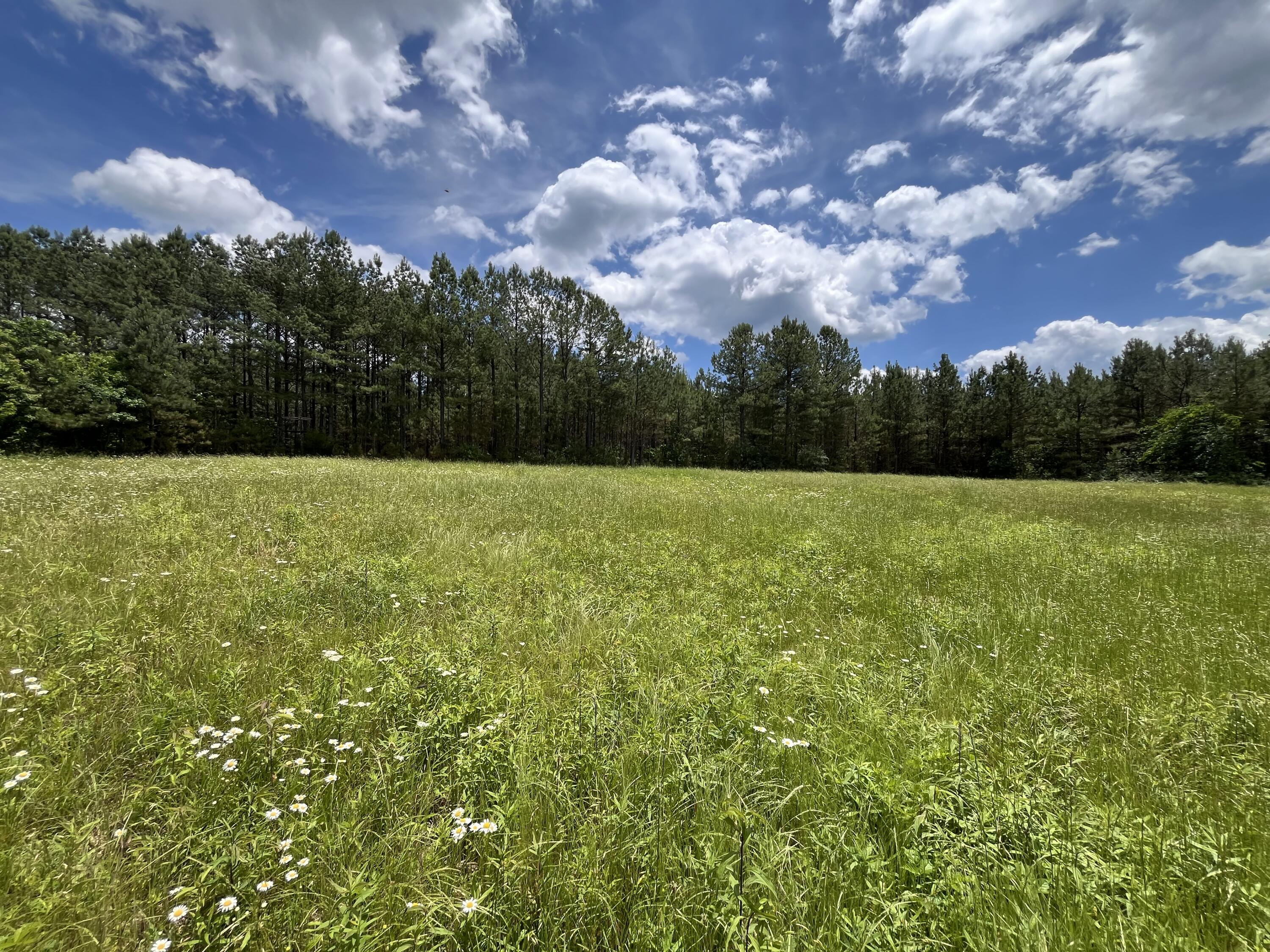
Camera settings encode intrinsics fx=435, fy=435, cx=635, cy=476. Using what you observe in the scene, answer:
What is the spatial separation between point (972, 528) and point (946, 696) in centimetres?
881

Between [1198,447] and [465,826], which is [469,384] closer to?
[465,826]

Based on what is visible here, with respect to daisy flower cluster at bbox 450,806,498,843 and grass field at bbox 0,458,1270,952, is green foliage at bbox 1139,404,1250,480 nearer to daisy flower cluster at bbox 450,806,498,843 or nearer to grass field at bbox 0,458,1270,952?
grass field at bbox 0,458,1270,952

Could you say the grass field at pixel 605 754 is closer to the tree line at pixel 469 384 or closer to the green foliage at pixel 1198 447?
the tree line at pixel 469 384

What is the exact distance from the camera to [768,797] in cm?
232

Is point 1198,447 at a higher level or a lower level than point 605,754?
higher

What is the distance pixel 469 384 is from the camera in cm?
3722

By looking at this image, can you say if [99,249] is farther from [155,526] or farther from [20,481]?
[155,526]

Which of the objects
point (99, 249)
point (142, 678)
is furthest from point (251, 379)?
point (142, 678)

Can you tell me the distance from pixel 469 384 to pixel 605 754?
1521 inches

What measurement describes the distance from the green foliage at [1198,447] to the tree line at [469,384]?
16cm

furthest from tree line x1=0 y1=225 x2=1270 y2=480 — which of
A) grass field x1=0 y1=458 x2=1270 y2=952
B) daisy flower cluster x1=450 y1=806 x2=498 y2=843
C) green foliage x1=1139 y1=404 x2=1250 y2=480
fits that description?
daisy flower cluster x1=450 y1=806 x2=498 y2=843

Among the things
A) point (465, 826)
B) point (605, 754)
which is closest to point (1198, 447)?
point (605, 754)

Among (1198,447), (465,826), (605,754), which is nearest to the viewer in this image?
(465,826)

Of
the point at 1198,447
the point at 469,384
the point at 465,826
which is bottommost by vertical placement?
the point at 465,826
